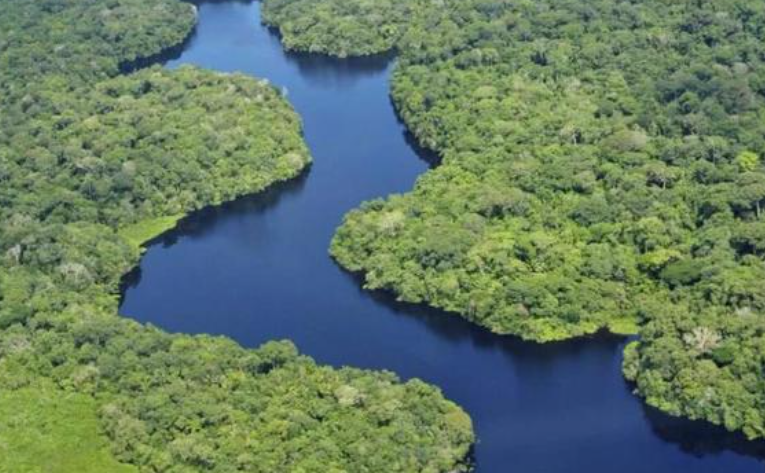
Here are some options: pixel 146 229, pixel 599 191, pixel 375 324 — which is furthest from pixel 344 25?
pixel 375 324

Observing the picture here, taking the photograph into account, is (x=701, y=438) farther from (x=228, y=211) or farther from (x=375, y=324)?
(x=228, y=211)

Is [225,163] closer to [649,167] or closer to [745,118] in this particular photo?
[649,167]

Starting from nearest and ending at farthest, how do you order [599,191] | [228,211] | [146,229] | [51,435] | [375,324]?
[51,435] < [375,324] < [599,191] < [146,229] < [228,211]

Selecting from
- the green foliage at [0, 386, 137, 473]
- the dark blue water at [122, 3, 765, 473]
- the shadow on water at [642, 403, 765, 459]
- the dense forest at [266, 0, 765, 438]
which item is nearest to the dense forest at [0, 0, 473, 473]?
the green foliage at [0, 386, 137, 473]

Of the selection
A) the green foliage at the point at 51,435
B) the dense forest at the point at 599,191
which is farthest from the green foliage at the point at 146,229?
the green foliage at the point at 51,435

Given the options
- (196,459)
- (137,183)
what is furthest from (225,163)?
(196,459)

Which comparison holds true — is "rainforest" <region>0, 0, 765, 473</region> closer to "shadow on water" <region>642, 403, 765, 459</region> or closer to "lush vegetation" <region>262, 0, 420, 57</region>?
"shadow on water" <region>642, 403, 765, 459</region>
